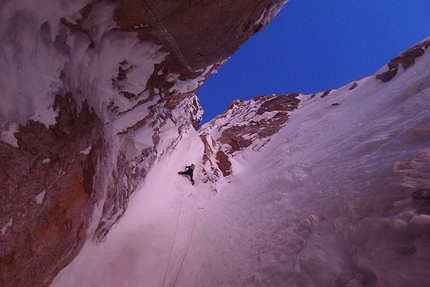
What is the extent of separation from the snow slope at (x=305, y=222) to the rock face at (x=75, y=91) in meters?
1.50

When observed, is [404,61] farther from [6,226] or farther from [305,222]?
[6,226]

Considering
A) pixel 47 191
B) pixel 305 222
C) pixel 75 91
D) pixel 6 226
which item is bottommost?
pixel 305 222

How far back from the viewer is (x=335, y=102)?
13.7 metres

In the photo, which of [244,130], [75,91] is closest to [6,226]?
[75,91]

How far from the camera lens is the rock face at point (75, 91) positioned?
242 cm

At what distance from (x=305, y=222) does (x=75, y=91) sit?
4.47 meters

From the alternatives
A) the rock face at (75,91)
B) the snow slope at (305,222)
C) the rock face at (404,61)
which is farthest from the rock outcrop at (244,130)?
the rock face at (75,91)

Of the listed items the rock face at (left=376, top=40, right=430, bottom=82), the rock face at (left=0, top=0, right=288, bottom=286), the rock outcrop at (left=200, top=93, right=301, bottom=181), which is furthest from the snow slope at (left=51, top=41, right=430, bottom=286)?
the rock outcrop at (left=200, top=93, right=301, bottom=181)

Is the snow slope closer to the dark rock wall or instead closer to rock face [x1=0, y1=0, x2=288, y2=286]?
the dark rock wall

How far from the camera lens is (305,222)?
4594 mm

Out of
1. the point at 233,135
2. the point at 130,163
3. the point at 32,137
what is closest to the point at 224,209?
the point at 130,163

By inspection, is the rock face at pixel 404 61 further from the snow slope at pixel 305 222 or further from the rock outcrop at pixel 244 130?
the rock outcrop at pixel 244 130

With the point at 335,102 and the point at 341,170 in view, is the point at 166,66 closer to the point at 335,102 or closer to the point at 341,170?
the point at 341,170

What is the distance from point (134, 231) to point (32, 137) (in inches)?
178
